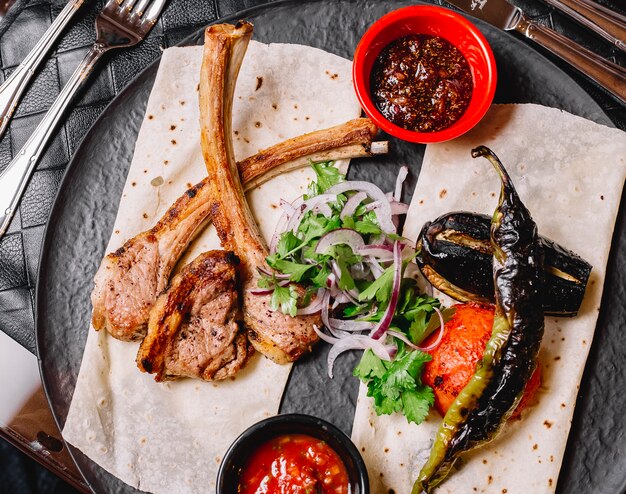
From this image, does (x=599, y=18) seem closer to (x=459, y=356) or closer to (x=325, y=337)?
(x=459, y=356)

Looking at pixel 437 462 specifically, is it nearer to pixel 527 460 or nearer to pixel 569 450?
pixel 527 460

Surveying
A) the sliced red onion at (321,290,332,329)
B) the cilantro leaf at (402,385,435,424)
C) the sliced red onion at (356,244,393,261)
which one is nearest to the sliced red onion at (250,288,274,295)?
the sliced red onion at (321,290,332,329)

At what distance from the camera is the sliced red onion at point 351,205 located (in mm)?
3656

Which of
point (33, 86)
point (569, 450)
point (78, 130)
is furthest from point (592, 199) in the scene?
point (33, 86)

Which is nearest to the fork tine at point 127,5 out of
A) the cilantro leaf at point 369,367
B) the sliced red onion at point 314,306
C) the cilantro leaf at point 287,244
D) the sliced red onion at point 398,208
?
the cilantro leaf at point 287,244

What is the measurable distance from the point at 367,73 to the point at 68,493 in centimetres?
364

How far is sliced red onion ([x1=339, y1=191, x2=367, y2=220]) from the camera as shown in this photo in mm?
3656

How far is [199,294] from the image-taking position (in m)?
3.44

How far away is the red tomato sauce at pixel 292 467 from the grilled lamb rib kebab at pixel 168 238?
0.99m

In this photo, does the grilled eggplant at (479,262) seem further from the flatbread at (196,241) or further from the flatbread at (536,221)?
the flatbread at (196,241)

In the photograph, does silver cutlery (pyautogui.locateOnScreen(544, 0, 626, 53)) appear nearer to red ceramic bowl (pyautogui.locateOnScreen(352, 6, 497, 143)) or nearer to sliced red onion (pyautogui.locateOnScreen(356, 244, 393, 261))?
red ceramic bowl (pyautogui.locateOnScreen(352, 6, 497, 143))

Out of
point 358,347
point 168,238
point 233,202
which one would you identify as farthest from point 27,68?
point 358,347

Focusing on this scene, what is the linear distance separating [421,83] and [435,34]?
1.19 feet

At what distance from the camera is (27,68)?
418 centimetres
